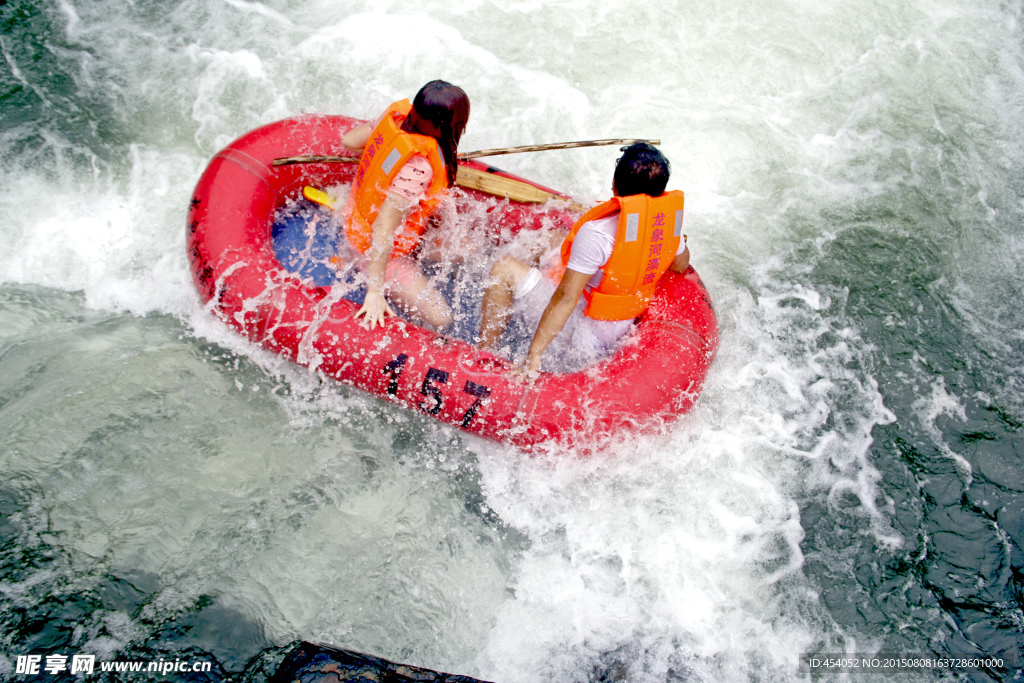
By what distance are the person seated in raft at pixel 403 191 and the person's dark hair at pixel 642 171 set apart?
78 cm

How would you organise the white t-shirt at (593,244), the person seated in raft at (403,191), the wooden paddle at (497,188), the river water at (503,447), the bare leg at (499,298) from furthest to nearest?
the wooden paddle at (497,188) < the bare leg at (499,298) < the river water at (503,447) < the person seated in raft at (403,191) < the white t-shirt at (593,244)

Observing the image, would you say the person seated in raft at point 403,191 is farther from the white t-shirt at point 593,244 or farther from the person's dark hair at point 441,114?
the white t-shirt at point 593,244

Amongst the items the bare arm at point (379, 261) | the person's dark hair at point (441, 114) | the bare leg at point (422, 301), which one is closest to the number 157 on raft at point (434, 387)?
the bare arm at point (379, 261)

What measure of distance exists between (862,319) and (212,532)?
4.01 metres

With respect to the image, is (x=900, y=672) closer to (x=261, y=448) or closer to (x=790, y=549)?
(x=790, y=549)

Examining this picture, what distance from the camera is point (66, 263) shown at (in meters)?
3.81

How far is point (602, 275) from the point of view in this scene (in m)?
2.82

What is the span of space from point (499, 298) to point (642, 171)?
3.18 ft

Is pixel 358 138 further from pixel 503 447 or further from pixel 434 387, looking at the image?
pixel 503 447

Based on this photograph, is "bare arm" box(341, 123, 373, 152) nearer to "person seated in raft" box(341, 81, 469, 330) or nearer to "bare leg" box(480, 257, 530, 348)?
"person seated in raft" box(341, 81, 469, 330)

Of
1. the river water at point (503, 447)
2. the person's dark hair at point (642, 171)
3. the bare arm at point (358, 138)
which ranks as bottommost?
the river water at point (503, 447)

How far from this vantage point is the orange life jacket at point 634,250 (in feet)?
8.57

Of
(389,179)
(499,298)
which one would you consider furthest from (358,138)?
(499,298)

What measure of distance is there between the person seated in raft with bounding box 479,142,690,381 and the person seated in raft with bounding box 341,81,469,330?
1.46 feet
